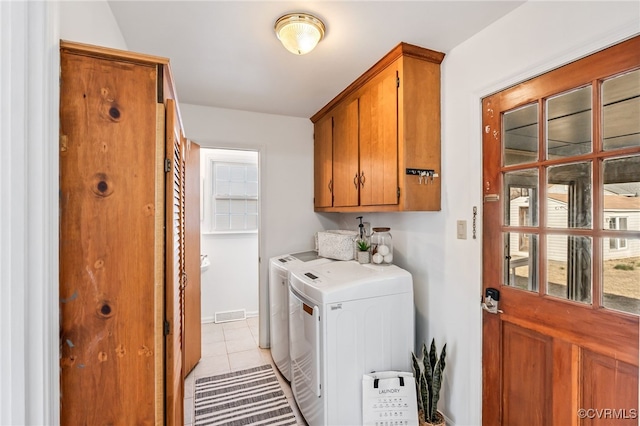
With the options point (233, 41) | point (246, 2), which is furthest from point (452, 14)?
point (233, 41)

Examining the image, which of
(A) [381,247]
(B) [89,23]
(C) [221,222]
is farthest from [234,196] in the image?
(B) [89,23]

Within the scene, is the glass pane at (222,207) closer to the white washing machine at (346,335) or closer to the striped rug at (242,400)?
the striped rug at (242,400)

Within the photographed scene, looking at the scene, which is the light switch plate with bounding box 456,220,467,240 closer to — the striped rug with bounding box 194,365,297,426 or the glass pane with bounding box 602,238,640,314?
the glass pane with bounding box 602,238,640,314

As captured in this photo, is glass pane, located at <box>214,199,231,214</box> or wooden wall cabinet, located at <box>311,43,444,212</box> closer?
wooden wall cabinet, located at <box>311,43,444,212</box>

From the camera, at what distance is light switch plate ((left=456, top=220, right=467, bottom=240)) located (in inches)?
65.2

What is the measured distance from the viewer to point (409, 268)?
211 centimetres

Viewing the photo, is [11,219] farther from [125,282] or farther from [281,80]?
[281,80]

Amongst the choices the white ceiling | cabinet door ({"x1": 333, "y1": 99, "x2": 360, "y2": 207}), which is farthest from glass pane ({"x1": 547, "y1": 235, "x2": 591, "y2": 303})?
cabinet door ({"x1": 333, "y1": 99, "x2": 360, "y2": 207})

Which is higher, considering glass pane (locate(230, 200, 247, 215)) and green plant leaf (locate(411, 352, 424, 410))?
glass pane (locate(230, 200, 247, 215))

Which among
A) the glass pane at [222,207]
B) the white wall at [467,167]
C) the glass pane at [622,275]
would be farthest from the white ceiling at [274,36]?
the glass pane at [222,207]

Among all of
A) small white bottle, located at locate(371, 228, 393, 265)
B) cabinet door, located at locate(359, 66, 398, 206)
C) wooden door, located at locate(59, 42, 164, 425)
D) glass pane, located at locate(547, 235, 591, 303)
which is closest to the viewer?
wooden door, located at locate(59, 42, 164, 425)

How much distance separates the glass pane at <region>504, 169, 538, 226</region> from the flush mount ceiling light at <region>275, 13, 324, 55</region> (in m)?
1.23

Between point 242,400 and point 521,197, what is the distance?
231 centimetres

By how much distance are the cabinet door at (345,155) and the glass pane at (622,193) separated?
1.41 m
